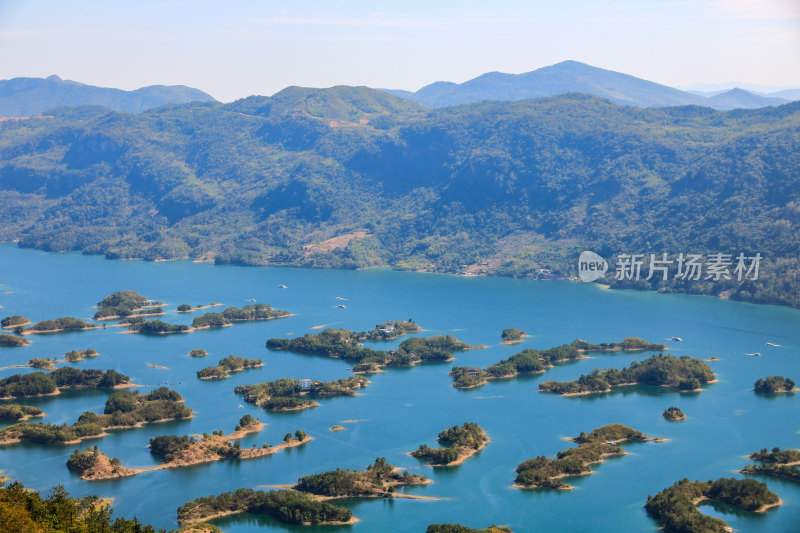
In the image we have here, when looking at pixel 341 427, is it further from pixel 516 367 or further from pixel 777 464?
pixel 777 464

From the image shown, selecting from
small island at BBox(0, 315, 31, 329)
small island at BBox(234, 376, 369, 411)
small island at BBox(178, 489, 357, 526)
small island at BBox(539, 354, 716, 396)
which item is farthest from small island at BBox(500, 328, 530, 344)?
small island at BBox(0, 315, 31, 329)

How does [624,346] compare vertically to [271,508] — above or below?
above

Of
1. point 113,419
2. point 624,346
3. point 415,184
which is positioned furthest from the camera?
point 415,184

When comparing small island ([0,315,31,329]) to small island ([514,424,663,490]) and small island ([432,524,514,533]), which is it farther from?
small island ([432,524,514,533])

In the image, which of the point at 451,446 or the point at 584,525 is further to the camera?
the point at 451,446

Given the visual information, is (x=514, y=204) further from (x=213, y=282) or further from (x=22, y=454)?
(x=22, y=454)

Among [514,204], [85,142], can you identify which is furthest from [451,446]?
[85,142]

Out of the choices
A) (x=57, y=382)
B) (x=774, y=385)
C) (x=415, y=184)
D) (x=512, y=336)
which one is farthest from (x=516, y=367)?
(x=415, y=184)
